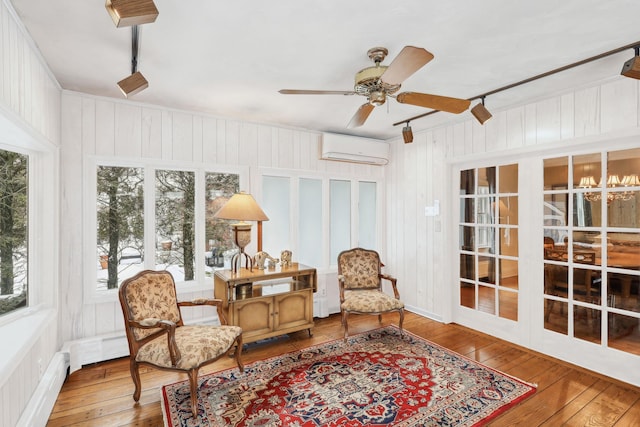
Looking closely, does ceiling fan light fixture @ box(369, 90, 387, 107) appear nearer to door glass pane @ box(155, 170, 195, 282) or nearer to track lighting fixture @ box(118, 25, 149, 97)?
track lighting fixture @ box(118, 25, 149, 97)

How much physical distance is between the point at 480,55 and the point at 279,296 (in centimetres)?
287

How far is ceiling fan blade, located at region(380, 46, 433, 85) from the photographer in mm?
1643

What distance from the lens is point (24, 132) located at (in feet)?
6.78

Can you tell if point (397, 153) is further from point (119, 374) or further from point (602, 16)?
point (119, 374)

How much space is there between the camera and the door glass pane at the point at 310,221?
4.41 m

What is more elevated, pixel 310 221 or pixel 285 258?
pixel 310 221

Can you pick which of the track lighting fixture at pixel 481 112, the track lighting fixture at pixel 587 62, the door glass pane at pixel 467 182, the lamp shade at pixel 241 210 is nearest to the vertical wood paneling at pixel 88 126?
the lamp shade at pixel 241 210

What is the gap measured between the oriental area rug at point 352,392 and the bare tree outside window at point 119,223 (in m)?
1.37

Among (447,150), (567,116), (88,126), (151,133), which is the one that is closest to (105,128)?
(88,126)

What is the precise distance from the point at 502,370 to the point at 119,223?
395 cm

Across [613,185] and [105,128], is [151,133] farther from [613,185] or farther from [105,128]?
[613,185]

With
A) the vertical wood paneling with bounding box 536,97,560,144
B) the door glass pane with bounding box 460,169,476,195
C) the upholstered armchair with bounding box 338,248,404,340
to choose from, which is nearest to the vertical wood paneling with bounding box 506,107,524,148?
the vertical wood paneling with bounding box 536,97,560,144

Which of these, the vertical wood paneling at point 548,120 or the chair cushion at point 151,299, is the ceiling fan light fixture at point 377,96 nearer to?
the vertical wood paneling at point 548,120

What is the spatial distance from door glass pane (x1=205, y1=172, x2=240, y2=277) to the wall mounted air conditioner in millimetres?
1250
